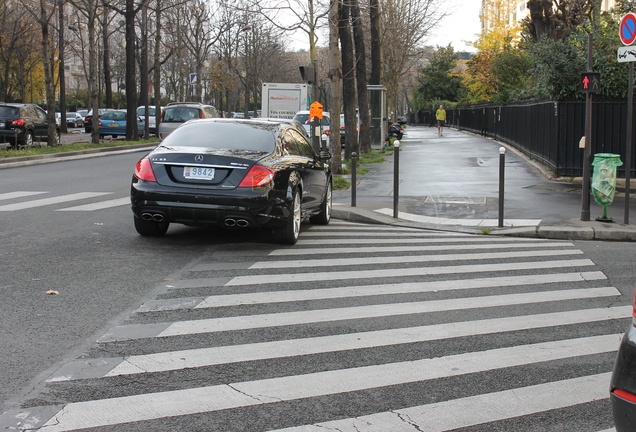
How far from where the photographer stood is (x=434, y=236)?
11102 millimetres

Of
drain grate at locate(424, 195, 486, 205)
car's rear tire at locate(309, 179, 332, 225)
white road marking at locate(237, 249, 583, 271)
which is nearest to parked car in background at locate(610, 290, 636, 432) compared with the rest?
white road marking at locate(237, 249, 583, 271)

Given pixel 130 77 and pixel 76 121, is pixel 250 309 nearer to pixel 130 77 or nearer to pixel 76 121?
pixel 130 77

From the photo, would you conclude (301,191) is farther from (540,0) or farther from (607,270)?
(540,0)

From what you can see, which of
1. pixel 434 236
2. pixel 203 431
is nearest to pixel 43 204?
pixel 434 236

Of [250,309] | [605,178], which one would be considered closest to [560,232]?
[605,178]

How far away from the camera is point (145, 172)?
9.36 meters

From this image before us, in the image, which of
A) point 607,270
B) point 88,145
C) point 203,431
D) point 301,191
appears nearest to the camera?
point 203,431

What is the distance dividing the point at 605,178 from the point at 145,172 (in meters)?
6.96

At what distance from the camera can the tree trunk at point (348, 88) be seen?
2459 cm

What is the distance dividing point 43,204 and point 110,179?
527 cm

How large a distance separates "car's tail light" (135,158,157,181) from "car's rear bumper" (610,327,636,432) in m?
6.94

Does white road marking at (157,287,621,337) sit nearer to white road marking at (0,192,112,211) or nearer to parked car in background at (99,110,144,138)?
white road marking at (0,192,112,211)

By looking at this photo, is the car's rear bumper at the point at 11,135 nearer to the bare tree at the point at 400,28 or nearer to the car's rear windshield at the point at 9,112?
the car's rear windshield at the point at 9,112

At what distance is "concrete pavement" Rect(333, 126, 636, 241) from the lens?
458 inches
